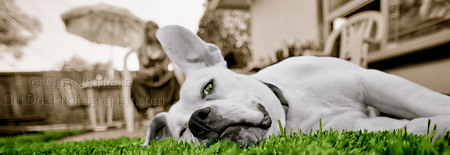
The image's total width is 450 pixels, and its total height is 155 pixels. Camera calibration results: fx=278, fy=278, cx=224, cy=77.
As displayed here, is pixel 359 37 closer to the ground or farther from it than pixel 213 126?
farther from it

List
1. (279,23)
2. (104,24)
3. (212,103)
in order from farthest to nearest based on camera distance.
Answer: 1. (279,23)
2. (104,24)
3. (212,103)

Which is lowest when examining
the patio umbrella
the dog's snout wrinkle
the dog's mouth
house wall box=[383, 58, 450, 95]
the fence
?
the fence

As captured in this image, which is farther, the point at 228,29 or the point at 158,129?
the point at 228,29

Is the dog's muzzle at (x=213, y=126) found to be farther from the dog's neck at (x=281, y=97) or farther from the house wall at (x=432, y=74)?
the house wall at (x=432, y=74)

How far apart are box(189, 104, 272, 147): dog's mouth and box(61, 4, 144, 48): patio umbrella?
4615mm

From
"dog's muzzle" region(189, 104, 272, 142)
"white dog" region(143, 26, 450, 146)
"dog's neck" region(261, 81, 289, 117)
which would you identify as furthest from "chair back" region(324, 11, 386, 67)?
"dog's muzzle" region(189, 104, 272, 142)

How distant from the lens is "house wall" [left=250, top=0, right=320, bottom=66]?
17.5ft

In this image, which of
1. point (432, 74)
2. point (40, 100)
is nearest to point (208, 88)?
point (432, 74)

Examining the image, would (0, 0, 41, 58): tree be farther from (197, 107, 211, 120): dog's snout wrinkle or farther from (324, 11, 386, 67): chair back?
(197, 107, 211, 120): dog's snout wrinkle

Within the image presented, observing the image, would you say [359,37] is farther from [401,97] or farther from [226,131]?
[226,131]

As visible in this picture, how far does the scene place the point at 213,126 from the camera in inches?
40.4

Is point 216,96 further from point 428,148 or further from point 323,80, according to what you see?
point 428,148

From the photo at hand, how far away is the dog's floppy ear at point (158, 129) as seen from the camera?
152cm

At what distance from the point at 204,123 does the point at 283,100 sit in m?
0.51
